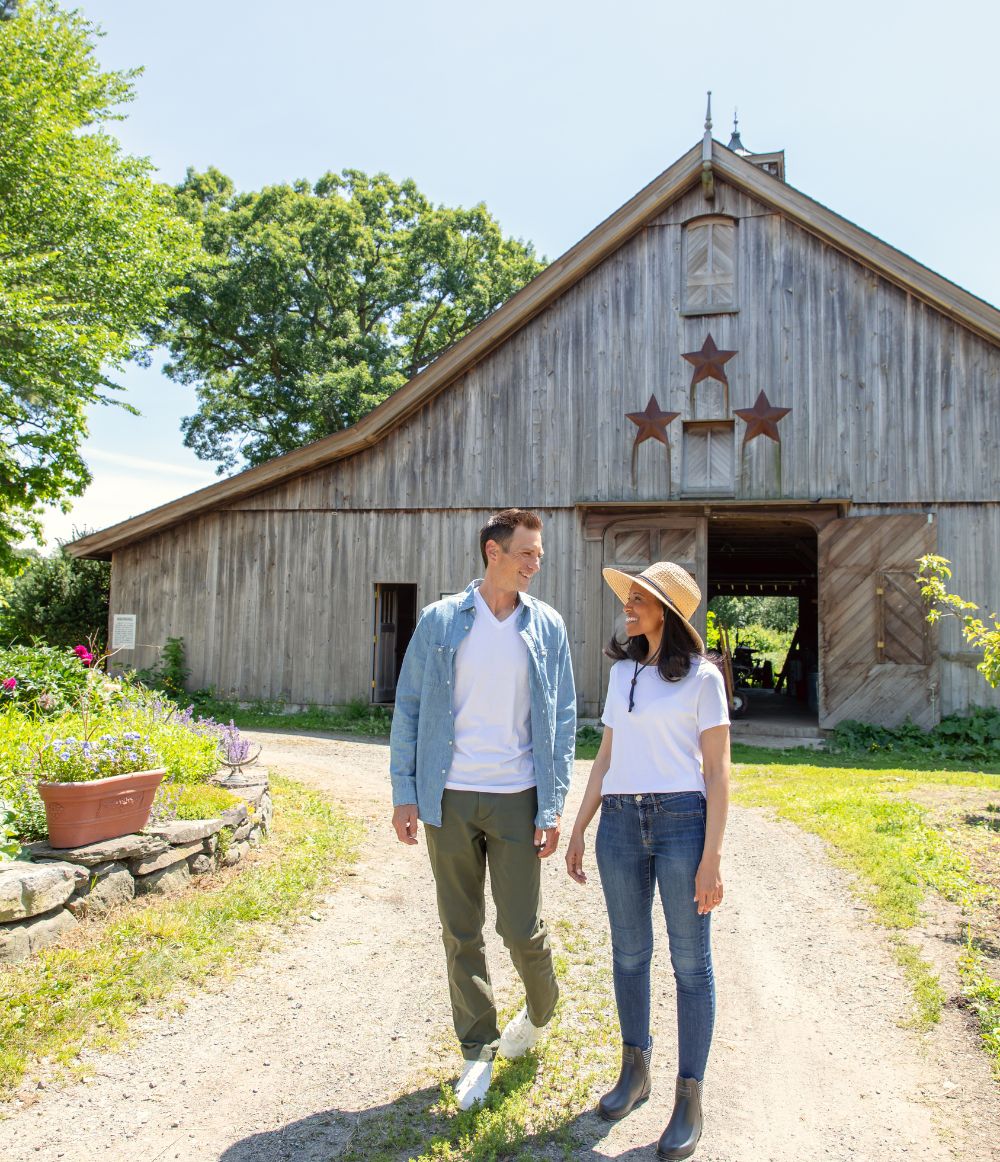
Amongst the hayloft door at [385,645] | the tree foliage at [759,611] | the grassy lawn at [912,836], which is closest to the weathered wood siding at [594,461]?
the hayloft door at [385,645]

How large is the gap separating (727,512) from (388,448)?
527 cm

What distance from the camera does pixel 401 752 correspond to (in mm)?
3254

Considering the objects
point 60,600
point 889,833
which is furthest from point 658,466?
point 60,600

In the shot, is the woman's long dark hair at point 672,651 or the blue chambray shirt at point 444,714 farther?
the blue chambray shirt at point 444,714

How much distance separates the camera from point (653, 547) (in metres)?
12.9

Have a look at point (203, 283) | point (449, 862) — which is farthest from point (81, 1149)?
point (203, 283)

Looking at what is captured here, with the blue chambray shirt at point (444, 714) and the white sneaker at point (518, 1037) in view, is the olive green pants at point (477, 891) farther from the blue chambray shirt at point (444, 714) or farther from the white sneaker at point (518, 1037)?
the white sneaker at point (518, 1037)

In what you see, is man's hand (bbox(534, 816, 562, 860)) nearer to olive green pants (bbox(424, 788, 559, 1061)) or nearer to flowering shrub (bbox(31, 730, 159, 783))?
olive green pants (bbox(424, 788, 559, 1061))

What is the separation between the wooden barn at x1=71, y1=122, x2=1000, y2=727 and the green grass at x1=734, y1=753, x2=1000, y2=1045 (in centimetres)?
291

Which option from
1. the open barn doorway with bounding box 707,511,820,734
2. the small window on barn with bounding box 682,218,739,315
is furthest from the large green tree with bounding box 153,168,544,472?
the small window on barn with bounding box 682,218,739,315

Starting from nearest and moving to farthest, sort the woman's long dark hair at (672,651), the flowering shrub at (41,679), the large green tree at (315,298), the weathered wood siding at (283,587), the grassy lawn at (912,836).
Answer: the woman's long dark hair at (672,651) → the grassy lawn at (912,836) → the flowering shrub at (41,679) → the weathered wood siding at (283,587) → the large green tree at (315,298)

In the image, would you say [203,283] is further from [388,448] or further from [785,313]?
[785,313]

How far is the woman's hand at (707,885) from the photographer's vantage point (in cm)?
283

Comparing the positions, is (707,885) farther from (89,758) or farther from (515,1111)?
(89,758)
